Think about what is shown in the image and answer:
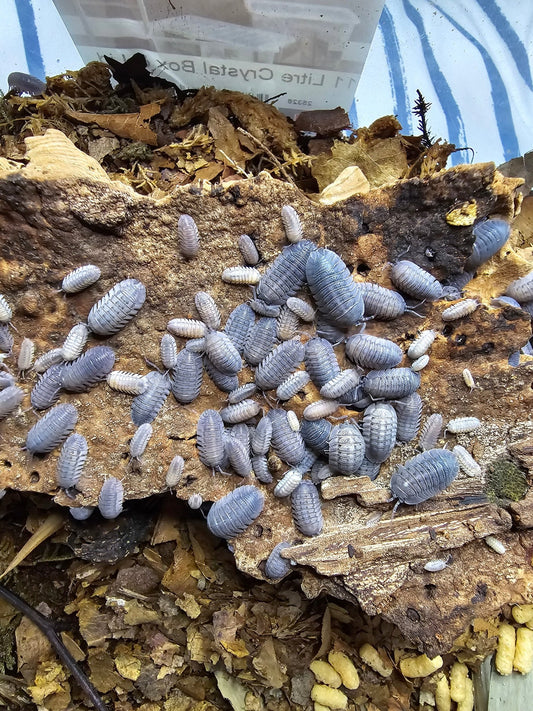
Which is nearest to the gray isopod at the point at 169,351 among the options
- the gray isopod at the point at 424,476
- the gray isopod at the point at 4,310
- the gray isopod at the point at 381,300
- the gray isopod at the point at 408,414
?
the gray isopod at the point at 4,310

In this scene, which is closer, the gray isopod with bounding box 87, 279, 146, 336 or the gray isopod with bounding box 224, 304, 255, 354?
the gray isopod with bounding box 87, 279, 146, 336

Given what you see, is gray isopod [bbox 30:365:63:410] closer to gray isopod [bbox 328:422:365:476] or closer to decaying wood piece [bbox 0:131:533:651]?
decaying wood piece [bbox 0:131:533:651]

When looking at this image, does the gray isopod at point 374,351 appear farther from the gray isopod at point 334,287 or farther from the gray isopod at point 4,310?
the gray isopod at point 4,310

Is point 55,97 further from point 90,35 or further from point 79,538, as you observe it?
point 79,538

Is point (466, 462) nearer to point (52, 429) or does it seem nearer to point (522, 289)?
point (522, 289)

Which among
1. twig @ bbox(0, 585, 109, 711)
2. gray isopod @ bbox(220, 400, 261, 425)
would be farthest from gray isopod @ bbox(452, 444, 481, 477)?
twig @ bbox(0, 585, 109, 711)

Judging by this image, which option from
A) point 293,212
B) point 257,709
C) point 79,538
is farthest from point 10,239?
point 257,709
